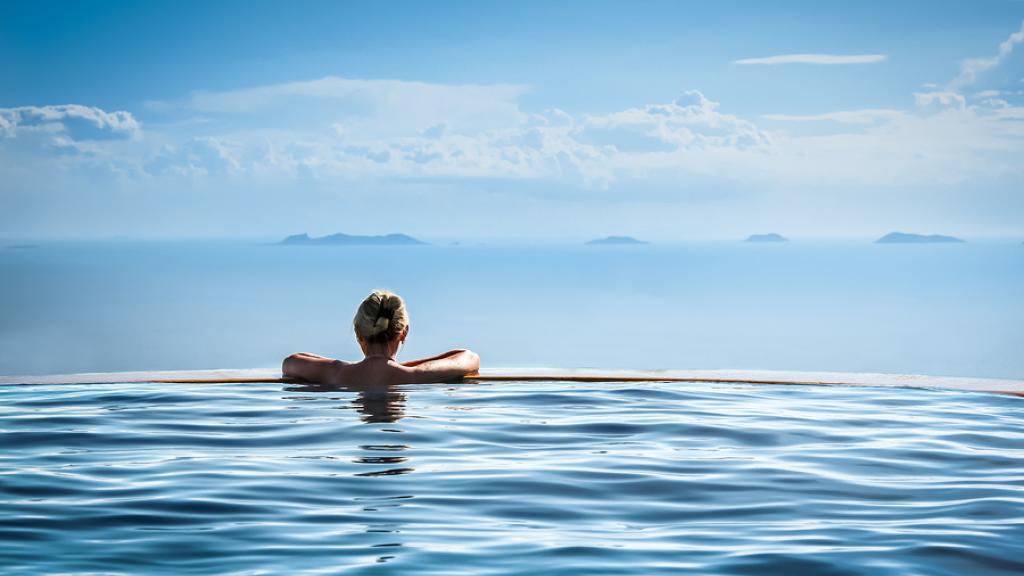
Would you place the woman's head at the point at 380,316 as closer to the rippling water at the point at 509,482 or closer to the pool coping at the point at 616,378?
the rippling water at the point at 509,482

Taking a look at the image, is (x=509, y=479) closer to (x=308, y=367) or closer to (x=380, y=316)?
(x=380, y=316)

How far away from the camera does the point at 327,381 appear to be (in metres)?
7.42

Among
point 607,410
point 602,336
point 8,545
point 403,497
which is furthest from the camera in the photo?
point 602,336

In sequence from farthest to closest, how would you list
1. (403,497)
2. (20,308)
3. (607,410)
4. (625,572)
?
(20,308), (607,410), (403,497), (625,572)

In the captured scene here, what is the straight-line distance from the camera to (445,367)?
7.50 metres

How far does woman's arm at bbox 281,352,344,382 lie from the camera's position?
7.39 meters

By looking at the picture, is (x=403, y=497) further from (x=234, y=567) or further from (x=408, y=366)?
(x=408, y=366)

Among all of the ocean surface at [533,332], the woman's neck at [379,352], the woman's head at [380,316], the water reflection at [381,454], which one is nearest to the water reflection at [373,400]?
the water reflection at [381,454]

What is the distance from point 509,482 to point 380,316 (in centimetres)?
235

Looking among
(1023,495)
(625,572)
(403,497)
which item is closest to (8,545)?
(403,497)

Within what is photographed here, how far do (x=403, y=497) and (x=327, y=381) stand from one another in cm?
305

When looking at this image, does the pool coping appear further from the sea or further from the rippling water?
the rippling water

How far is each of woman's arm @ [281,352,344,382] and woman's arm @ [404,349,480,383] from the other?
1.71 feet

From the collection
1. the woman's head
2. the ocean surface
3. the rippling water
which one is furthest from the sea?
the ocean surface
